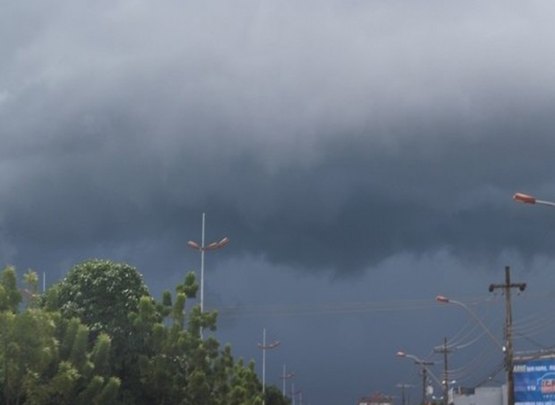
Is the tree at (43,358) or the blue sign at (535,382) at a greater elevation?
the blue sign at (535,382)

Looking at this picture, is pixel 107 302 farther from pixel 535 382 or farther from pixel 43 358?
pixel 535 382

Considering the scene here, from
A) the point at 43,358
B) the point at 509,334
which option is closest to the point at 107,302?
the point at 43,358

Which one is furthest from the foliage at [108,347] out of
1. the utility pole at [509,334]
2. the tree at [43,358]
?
the utility pole at [509,334]

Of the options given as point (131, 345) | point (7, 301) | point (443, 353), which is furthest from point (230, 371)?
point (443, 353)

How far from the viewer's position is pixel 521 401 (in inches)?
2709

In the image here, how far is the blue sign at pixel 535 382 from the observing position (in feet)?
219

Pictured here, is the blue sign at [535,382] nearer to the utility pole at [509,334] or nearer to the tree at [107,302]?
the utility pole at [509,334]

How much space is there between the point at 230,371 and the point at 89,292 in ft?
43.9

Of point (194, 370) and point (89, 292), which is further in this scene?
point (194, 370)

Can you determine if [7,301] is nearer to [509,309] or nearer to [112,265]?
[112,265]

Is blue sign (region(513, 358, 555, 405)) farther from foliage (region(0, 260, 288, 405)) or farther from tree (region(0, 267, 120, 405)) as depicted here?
tree (region(0, 267, 120, 405))

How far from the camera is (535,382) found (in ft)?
222

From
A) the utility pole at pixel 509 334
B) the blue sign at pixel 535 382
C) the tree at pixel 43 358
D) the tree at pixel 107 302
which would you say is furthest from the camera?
the blue sign at pixel 535 382

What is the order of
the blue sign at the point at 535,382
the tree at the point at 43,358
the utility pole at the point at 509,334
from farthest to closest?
the blue sign at the point at 535,382 < the utility pole at the point at 509,334 < the tree at the point at 43,358
